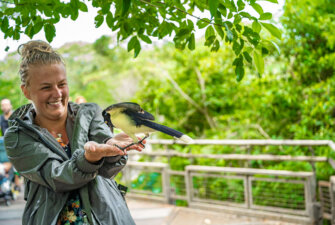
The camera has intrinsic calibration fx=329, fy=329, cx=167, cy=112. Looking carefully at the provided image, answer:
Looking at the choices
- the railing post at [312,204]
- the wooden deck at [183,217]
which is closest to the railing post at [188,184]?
the wooden deck at [183,217]

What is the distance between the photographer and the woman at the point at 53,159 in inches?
43.9

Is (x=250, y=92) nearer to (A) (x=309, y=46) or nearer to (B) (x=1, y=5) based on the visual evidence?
(A) (x=309, y=46)

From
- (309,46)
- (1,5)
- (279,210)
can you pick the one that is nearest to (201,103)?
(309,46)

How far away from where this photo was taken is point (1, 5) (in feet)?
4.62

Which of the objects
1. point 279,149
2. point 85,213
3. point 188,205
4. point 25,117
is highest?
point 25,117

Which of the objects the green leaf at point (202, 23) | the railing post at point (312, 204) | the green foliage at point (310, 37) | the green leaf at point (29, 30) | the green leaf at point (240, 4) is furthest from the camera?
the green foliage at point (310, 37)

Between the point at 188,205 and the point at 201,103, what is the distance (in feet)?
6.58

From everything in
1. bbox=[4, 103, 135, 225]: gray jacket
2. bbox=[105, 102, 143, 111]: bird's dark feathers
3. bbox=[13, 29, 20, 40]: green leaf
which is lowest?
bbox=[4, 103, 135, 225]: gray jacket

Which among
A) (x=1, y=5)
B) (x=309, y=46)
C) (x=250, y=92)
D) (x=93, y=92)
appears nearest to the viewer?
(x=1, y=5)

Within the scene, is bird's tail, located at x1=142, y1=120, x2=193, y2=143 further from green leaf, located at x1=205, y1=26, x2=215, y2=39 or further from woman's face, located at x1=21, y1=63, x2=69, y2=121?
green leaf, located at x1=205, y1=26, x2=215, y2=39

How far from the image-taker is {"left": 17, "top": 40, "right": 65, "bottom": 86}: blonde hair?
3.79 ft

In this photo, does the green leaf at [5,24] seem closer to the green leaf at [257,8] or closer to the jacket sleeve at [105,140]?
the jacket sleeve at [105,140]

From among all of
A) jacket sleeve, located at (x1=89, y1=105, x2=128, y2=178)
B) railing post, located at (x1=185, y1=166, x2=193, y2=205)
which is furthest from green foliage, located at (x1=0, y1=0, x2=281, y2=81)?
railing post, located at (x1=185, y1=166, x2=193, y2=205)

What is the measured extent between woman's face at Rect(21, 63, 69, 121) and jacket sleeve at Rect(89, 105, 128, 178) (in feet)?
0.50
